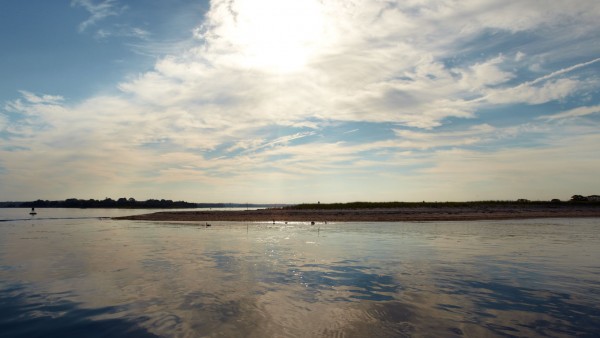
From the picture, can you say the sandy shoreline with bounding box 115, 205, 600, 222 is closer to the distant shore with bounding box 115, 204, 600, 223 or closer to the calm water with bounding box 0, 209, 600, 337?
the distant shore with bounding box 115, 204, 600, 223

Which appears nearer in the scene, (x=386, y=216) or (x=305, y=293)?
(x=305, y=293)

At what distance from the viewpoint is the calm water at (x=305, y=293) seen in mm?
10445

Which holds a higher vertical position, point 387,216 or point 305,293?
point 387,216

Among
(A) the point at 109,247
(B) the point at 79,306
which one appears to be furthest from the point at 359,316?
(A) the point at 109,247

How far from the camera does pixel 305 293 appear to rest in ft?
47.0

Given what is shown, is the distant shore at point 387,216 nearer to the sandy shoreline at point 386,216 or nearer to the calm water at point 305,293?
the sandy shoreline at point 386,216

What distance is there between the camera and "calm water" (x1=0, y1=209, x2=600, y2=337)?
34.3 ft

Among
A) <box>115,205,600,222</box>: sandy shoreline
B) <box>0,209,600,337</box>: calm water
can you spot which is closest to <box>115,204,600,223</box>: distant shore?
<box>115,205,600,222</box>: sandy shoreline

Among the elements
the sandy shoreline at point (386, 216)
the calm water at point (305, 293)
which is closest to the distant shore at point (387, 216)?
the sandy shoreline at point (386, 216)

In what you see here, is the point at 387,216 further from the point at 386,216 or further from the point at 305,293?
the point at 305,293

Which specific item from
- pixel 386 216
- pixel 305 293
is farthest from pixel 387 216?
pixel 305 293

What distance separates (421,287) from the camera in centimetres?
1491

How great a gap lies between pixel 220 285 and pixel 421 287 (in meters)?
8.28

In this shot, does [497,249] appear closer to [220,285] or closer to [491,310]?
[491,310]
